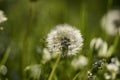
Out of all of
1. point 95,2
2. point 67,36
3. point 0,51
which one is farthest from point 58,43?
point 95,2

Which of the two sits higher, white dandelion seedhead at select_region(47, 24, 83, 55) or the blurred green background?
white dandelion seedhead at select_region(47, 24, 83, 55)

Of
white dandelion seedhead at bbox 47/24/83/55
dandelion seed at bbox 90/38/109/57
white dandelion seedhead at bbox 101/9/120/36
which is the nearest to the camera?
white dandelion seedhead at bbox 47/24/83/55

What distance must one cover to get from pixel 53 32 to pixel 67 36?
7cm

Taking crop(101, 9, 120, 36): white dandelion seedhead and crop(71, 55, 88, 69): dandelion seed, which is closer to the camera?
crop(71, 55, 88, 69): dandelion seed

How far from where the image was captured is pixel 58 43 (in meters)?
1.90

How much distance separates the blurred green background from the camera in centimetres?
250

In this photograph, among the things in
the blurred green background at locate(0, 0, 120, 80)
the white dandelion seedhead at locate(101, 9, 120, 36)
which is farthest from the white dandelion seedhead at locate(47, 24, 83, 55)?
the white dandelion seedhead at locate(101, 9, 120, 36)

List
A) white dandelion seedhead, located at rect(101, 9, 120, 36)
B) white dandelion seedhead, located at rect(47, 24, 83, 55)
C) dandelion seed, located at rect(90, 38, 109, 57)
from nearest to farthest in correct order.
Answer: white dandelion seedhead, located at rect(47, 24, 83, 55) < dandelion seed, located at rect(90, 38, 109, 57) < white dandelion seedhead, located at rect(101, 9, 120, 36)

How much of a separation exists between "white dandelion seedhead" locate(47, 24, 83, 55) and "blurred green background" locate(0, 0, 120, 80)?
15.5 inches

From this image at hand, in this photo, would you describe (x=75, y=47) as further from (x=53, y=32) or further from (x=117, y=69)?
(x=117, y=69)

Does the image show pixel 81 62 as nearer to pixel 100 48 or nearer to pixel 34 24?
pixel 100 48

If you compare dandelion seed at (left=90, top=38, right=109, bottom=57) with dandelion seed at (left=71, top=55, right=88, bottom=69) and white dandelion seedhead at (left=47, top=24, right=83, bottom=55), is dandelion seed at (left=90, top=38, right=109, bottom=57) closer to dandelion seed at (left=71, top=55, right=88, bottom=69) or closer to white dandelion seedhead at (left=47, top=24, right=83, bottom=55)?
dandelion seed at (left=71, top=55, right=88, bottom=69)

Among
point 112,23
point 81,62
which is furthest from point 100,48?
point 112,23

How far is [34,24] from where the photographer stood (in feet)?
11.3
